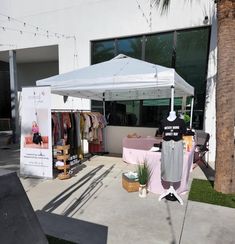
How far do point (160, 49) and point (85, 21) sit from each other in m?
2.93

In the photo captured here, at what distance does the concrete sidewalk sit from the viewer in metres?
3.26

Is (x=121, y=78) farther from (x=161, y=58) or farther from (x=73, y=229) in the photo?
(x=161, y=58)

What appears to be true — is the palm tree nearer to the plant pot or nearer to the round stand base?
the round stand base

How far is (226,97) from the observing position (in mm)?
4566

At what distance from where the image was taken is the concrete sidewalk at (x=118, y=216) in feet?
10.7

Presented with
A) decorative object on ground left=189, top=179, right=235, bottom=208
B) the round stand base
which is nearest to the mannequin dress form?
the round stand base

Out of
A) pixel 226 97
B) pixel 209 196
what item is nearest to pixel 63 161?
pixel 209 196

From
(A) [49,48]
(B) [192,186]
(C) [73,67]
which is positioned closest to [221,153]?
(B) [192,186]

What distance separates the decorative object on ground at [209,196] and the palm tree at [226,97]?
0.17 meters

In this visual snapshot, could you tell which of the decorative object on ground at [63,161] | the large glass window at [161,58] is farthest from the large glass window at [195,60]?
the decorative object on ground at [63,161]

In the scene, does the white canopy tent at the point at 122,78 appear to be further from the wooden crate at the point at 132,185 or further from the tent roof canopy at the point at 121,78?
the wooden crate at the point at 132,185

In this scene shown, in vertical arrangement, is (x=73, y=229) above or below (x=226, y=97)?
below

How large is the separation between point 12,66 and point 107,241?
31.5 feet

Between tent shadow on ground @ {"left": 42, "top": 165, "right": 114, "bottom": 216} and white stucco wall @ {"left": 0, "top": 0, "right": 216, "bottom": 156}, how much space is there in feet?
10.6
